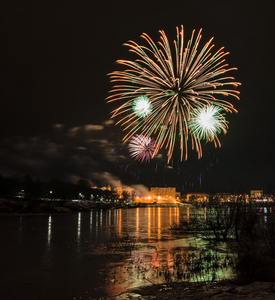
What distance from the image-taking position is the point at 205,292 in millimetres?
8977

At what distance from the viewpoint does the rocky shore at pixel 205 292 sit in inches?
308

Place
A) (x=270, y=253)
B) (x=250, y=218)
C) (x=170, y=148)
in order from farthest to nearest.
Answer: (x=170, y=148) → (x=250, y=218) → (x=270, y=253)

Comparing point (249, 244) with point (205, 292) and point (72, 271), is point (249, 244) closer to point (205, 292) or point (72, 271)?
point (205, 292)

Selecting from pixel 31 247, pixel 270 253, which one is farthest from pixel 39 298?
pixel 31 247

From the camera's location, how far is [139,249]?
20953 millimetres

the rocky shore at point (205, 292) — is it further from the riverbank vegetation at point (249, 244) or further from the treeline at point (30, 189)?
the treeline at point (30, 189)

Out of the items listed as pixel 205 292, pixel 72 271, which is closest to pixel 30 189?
pixel 72 271

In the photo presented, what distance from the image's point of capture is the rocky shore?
7817 millimetres

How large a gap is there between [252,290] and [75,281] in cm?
772

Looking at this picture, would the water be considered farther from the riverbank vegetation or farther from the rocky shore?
the riverbank vegetation

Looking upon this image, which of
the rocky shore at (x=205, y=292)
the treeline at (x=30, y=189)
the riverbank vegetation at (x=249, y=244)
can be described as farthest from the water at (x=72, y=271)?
the treeline at (x=30, y=189)

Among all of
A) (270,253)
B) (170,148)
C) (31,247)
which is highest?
(170,148)

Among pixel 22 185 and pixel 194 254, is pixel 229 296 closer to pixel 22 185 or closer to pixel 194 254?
pixel 194 254

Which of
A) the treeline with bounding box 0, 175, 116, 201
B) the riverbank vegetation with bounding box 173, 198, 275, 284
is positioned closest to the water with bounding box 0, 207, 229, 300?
the riverbank vegetation with bounding box 173, 198, 275, 284
